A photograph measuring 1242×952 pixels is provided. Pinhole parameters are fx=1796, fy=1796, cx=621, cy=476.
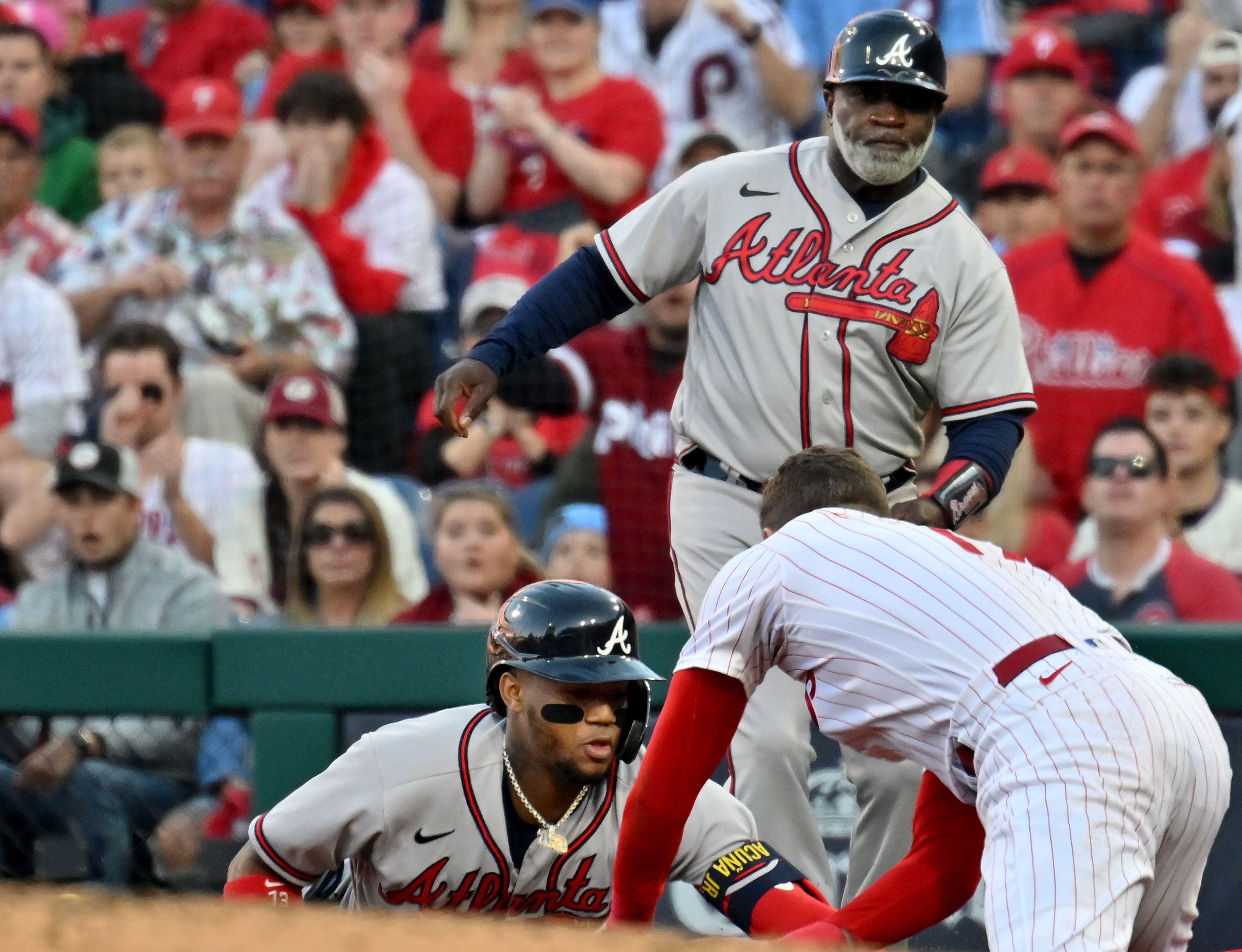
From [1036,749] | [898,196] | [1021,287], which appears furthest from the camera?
[1021,287]

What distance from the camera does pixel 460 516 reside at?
5109mm

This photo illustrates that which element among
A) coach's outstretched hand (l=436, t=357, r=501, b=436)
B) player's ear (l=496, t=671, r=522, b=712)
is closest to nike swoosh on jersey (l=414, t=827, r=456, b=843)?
player's ear (l=496, t=671, r=522, b=712)

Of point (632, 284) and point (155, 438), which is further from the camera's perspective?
point (155, 438)

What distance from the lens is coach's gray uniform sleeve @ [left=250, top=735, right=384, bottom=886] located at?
3.08 m

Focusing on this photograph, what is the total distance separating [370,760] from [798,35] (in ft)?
15.4

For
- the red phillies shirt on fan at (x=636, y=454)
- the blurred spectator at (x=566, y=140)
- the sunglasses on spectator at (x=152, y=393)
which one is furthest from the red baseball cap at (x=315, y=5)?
the red phillies shirt on fan at (x=636, y=454)

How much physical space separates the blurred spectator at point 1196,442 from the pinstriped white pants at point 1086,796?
8.37 feet

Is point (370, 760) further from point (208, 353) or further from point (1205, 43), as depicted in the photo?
point (1205, 43)

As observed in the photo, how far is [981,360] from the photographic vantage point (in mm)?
3420

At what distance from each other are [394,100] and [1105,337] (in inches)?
116

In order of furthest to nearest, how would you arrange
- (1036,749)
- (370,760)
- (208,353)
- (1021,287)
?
(208,353), (1021,287), (370,760), (1036,749)

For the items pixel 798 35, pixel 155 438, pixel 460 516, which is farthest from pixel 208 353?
pixel 798 35

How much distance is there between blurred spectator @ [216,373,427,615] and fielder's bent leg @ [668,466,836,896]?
6.97 ft

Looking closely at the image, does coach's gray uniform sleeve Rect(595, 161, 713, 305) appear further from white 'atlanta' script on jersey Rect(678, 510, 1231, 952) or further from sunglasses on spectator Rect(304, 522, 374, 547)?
sunglasses on spectator Rect(304, 522, 374, 547)
